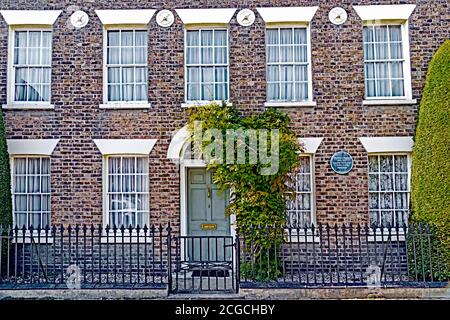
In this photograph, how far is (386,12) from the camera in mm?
12305

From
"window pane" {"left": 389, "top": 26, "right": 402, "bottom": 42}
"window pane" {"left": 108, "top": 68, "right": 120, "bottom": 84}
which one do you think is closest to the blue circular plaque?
"window pane" {"left": 389, "top": 26, "right": 402, "bottom": 42}

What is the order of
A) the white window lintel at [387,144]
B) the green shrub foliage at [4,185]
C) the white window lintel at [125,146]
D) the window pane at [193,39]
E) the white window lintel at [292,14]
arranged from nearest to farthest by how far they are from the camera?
the green shrub foliage at [4,185] → the white window lintel at [387,144] → the white window lintel at [125,146] → the white window lintel at [292,14] → the window pane at [193,39]

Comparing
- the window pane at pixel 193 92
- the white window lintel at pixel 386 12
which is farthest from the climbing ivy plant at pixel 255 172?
the white window lintel at pixel 386 12

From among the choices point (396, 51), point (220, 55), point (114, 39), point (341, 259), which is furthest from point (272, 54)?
point (341, 259)

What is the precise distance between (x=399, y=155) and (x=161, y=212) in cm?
570

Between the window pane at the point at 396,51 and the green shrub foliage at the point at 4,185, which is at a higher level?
the window pane at the point at 396,51

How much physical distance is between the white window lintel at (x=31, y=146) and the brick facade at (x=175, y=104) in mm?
147

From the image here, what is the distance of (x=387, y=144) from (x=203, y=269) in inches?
200

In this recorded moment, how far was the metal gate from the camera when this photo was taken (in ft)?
31.9

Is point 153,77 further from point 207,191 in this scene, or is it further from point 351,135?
point 351,135

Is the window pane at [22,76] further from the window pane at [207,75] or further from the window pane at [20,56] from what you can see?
the window pane at [207,75]

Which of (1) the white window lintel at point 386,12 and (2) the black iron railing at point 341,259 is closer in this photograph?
(2) the black iron railing at point 341,259

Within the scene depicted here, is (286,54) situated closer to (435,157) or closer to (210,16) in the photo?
(210,16)

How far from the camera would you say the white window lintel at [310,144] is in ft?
39.5
